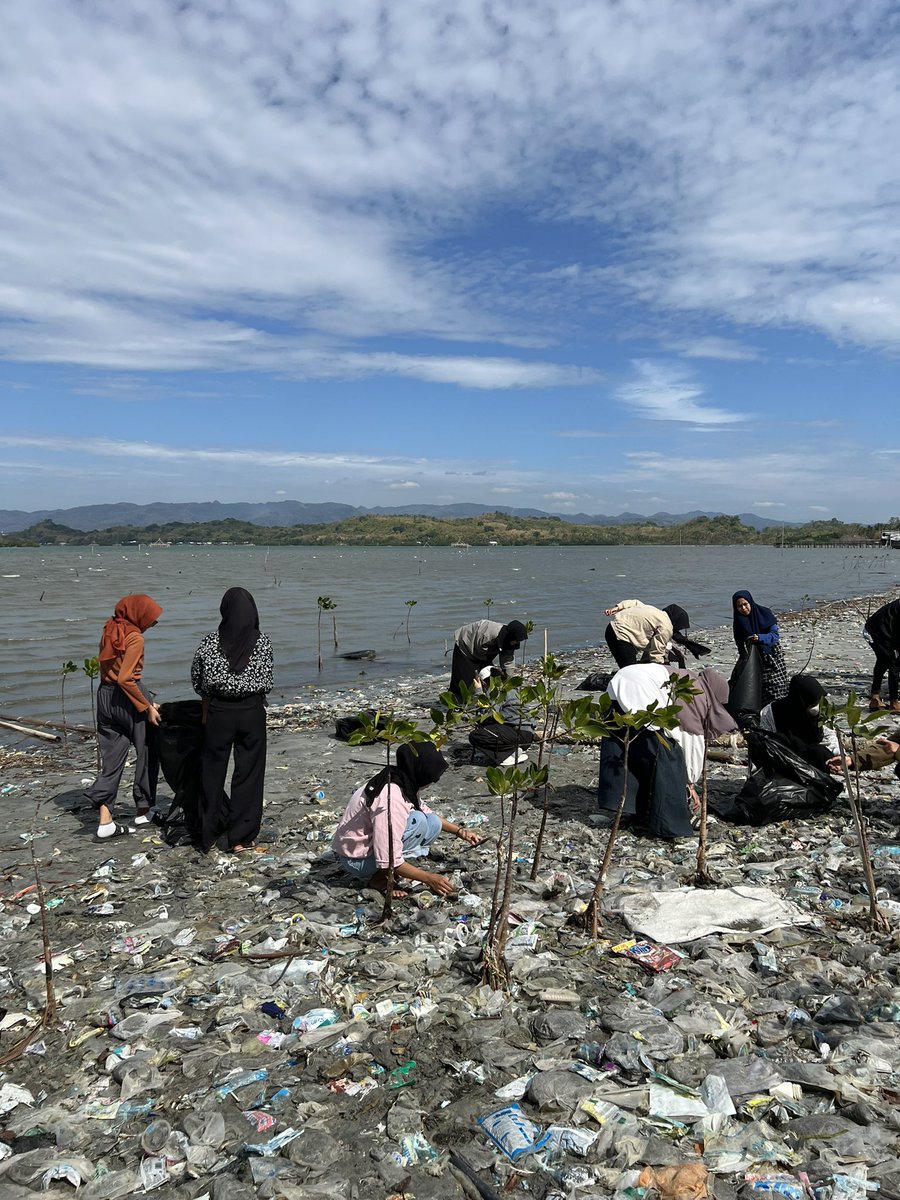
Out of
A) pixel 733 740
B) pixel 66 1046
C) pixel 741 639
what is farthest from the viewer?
pixel 741 639

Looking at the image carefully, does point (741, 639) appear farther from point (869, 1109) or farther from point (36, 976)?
point (36, 976)

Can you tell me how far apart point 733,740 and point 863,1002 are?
5.24 m

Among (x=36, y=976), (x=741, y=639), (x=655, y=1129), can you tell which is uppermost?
(x=741, y=639)

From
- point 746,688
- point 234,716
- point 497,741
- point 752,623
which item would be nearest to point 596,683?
point 746,688

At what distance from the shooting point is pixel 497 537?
156 metres

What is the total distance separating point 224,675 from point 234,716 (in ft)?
1.22

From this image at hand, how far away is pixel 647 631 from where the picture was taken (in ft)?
26.5

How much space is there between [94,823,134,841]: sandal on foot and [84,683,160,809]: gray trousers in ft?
0.74

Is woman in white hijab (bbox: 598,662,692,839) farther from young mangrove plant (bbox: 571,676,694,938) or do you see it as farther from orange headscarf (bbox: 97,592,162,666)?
orange headscarf (bbox: 97,592,162,666)

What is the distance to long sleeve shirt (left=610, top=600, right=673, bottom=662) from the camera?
8062 mm

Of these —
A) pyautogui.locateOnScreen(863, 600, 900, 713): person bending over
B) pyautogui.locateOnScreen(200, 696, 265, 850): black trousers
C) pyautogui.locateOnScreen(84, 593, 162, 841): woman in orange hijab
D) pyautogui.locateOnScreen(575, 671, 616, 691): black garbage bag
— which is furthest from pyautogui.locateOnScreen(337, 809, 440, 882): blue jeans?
pyautogui.locateOnScreen(575, 671, 616, 691): black garbage bag

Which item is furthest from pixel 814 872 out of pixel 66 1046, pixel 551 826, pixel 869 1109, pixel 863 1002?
pixel 66 1046

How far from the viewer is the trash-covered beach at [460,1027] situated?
2910mm

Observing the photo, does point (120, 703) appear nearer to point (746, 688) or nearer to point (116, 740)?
point (116, 740)
